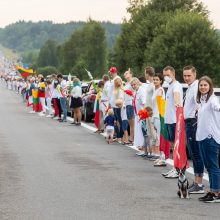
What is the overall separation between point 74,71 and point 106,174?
5695 inches

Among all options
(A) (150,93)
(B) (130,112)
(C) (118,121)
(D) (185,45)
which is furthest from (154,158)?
(D) (185,45)

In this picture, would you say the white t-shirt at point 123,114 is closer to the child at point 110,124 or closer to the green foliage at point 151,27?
the child at point 110,124

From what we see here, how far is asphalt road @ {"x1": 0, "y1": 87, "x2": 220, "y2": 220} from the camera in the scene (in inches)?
322

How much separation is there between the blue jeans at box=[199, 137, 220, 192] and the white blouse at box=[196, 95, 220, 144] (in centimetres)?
6

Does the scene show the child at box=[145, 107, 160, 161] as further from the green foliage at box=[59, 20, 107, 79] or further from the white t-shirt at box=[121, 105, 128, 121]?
the green foliage at box=[59, 20, 107, 79]

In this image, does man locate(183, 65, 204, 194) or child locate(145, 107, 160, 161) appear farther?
child locate(145, 107, 160, 161)

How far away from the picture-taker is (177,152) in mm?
9594

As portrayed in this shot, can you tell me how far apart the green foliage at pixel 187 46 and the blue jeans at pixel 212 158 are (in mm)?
59799

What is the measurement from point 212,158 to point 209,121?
460 mm

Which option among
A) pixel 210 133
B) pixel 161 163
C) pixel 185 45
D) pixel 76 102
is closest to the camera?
pixel 210 133

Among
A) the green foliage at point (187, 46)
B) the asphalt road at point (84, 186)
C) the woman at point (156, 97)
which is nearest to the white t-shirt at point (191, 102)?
the asphalt road at point (84, 186)

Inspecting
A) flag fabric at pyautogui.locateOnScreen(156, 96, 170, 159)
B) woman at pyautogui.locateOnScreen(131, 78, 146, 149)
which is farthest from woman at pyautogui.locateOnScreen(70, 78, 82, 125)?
flag fabric at pyautogui.locateOnScreen(156, 96, 170, 159)

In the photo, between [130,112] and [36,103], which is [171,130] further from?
[36,103]

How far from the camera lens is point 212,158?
29.3ft
